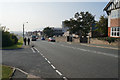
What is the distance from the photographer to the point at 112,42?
83.2 ft

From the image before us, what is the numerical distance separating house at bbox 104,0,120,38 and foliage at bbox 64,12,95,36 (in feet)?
53.0

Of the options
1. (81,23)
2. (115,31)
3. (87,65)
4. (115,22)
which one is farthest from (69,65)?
(81,23)

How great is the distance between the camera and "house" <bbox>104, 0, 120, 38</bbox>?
28.2 metres

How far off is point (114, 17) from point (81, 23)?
19.0m

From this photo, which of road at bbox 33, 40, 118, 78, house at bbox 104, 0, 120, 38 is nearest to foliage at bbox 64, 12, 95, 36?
house at bbox 104, 0, 120, 38

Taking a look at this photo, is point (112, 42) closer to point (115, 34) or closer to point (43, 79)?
point (115, 34)

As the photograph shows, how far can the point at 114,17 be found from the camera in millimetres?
29109

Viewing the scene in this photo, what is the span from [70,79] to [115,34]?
85.3ft

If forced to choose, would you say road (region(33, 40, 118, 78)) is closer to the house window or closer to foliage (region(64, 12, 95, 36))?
the house window

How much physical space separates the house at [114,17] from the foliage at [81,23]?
53.0 ft

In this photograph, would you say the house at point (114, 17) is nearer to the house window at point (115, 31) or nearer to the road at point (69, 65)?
the house window at point (115, 31)

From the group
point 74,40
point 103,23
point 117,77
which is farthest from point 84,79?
point 74,40

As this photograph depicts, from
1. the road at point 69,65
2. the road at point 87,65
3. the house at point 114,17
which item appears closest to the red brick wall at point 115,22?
the house at point 114,17

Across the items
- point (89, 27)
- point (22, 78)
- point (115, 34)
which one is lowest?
point (22, 78)
